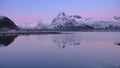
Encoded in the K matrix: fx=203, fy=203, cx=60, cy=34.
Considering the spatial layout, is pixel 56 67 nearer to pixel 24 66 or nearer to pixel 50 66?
pixel 50 66

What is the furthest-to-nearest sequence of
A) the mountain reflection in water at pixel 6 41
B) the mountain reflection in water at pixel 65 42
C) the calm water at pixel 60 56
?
the mountain reflection in water at pixel 6 41 → the mountain reflection in water at pixel 65 42 → the calm water at pixel 60 56

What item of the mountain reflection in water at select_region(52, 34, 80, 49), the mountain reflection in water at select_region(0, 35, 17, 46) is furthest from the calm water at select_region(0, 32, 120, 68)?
the mountain reflection in water at select_region(0, 35, 17, 46)

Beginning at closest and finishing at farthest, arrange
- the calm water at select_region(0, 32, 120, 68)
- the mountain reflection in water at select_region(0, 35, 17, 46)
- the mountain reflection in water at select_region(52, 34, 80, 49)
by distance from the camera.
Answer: the calm water at select_region(0, 32, 120, 68) < the mountain reflection in water at select_region(52, 34, 80, 49) < the mountain reflection in water at select_region(0, 35, 17, 46)

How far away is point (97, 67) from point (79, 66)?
104 cm

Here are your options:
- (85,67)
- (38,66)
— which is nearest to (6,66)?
(38,66)

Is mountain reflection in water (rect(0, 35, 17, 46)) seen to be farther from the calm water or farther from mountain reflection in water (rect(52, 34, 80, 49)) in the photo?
mountain reflection in water (rect(52, 34, 80, 49))

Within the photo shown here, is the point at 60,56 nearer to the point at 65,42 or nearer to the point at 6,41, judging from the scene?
the point at 65,42

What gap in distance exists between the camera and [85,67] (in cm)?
1034

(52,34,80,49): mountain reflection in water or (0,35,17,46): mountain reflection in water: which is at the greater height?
(0,35,17,46): mountain reflection in water

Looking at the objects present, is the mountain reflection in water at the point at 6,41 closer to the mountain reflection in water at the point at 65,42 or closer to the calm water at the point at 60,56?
the calm water at the point at 60,56

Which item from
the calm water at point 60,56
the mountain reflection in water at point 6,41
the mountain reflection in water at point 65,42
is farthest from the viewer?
the mountain reflection in water at point 6,41

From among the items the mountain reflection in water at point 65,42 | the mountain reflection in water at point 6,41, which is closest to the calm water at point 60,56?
the mountain reflection in water at point 65,42

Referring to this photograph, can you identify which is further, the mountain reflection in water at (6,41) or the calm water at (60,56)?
the mountain reflection in water at (6,41)

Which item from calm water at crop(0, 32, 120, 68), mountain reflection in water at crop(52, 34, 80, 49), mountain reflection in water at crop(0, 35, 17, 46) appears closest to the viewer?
calm water at crop(0, 32, 120, 68)
